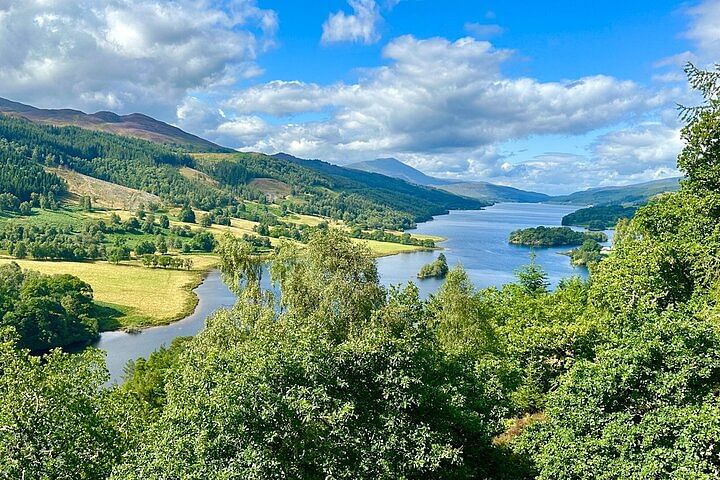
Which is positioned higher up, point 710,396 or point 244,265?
point 244,265

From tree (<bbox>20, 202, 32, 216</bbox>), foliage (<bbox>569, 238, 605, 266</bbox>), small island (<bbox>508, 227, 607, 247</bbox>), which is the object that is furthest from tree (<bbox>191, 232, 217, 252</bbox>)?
foliage (<bbox>569, 238, 605, 266</bbox>)

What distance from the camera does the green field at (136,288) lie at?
8464 centimetres

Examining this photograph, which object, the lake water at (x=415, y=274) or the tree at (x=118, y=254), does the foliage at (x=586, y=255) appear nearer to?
the lake water at (x=415, y=274)

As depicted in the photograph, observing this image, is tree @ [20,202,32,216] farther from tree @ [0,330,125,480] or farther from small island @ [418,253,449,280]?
tree @ [0,330,125,480]

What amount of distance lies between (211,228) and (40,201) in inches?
2601

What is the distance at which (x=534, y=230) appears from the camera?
18062cm

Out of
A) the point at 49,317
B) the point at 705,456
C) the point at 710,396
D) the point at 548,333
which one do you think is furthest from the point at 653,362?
the point at 49,317

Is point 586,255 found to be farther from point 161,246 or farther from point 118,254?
point 118,254

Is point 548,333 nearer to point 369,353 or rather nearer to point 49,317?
point 369,353

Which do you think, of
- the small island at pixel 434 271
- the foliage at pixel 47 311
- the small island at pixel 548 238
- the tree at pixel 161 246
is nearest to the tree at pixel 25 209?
the tree at pixel 161 246

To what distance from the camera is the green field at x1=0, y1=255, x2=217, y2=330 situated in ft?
278

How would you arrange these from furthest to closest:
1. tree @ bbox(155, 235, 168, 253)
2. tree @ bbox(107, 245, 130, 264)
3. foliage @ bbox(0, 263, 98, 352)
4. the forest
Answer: tree @ bbox(155, 235, 168, 253), tree @ bbox(107, 245, 130, 264), foliage @ bbox(0, 263, 98, 352), the forest

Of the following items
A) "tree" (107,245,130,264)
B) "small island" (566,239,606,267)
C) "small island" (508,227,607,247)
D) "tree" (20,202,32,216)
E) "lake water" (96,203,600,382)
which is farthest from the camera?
"tree" (20,202,32,216)

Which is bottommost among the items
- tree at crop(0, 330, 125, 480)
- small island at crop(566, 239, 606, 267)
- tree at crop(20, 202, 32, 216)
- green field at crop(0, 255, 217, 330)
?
green field at crop(0, 255, 217, 330)
